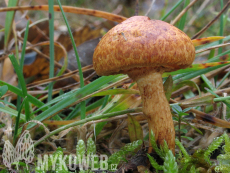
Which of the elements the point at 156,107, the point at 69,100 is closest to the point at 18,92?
the point at 69,100

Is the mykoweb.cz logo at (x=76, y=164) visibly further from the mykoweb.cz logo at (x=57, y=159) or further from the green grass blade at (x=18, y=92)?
the green grass blade at (x=18, y=92)

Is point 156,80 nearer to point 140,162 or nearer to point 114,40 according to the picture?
point 114,40

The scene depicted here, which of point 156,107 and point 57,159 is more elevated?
point 156,107

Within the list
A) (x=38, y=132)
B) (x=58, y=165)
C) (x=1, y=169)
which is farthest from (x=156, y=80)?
(x=1, y=169)

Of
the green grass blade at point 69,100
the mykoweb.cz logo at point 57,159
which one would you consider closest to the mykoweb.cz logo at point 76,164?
the mykoweb.cz logo at point 57,159

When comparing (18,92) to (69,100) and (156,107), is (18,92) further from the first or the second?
(156,107)
